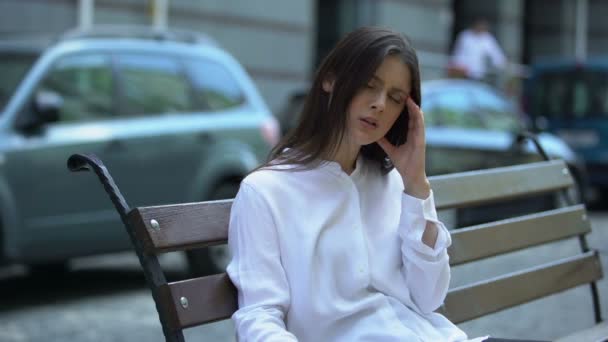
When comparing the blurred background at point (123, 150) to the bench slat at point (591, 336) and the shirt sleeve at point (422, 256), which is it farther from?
the shirt sleeve at point (422, 256)

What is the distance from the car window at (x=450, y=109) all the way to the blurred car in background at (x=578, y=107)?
8.62ft

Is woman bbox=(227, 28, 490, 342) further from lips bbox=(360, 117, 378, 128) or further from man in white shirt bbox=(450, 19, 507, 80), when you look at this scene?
man in white shirt bbox=(450, 19, 507, 80)

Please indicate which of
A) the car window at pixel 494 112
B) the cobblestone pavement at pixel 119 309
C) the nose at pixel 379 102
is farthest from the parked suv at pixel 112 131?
the nose at pixel 379 102

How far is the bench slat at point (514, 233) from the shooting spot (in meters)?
3.54

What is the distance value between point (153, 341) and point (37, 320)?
1.04 m

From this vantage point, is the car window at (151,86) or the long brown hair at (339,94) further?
the car window at (151,86)

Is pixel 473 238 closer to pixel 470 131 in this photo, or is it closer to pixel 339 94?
pixel 339 94

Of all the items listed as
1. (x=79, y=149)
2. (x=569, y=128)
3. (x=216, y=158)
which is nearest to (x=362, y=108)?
(x=79, y=149)

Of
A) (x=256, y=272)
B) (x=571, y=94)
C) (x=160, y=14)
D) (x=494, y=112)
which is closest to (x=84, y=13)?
(x=160, y=14)

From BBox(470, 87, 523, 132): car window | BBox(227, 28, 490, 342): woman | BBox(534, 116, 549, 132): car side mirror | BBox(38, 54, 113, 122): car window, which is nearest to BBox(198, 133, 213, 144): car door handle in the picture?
BBox(38, 54, 113, 122): car window

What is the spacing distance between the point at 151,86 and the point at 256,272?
5.67m

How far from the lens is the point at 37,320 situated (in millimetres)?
6750

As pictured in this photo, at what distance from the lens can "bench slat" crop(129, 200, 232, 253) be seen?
2717 millimetres

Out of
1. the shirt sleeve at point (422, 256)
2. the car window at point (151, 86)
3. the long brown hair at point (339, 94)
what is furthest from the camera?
the car window at point (151, 86)
